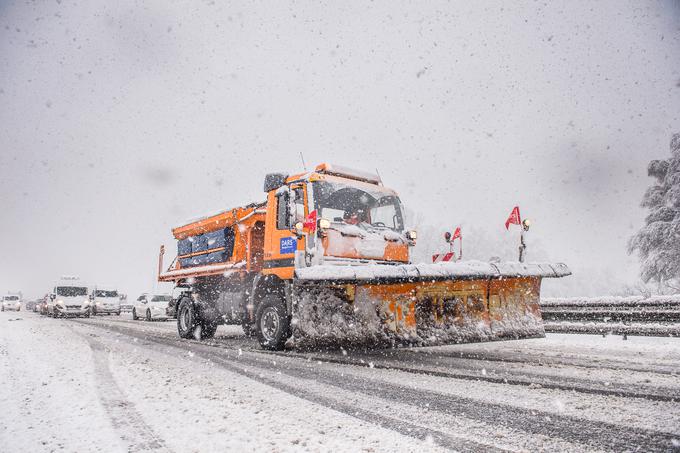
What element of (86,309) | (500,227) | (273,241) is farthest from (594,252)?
(273,241)

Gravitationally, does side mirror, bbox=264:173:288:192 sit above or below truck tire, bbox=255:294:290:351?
above

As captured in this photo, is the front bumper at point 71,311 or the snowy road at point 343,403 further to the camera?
the front bumper at point 71,311

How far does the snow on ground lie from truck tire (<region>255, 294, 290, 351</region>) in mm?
1601

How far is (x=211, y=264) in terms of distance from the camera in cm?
1001

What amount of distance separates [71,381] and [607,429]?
4904mm

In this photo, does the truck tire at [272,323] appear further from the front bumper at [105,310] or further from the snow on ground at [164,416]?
the front bumper at [105,310]

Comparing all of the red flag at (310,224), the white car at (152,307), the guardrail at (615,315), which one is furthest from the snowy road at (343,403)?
the white car at (152,307)

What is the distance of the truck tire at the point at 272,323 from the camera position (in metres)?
7.13

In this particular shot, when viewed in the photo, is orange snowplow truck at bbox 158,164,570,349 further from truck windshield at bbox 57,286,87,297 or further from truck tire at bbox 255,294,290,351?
truck windshield at bbox 57,286,87,297

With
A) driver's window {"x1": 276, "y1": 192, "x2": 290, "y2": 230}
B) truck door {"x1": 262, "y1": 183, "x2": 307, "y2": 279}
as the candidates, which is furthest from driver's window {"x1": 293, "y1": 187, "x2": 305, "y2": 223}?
driver's window {"x1": 276, "y1": 192, "x2": 290, "y2": 230}

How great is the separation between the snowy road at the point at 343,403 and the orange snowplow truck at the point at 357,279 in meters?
0.46

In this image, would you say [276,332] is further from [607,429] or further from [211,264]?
[607,429]

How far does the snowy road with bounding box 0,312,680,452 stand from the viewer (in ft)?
9.00

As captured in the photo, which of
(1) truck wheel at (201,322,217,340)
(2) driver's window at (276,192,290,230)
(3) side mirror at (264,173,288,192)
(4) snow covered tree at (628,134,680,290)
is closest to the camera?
(2) driver's window at (276,192,290,230)
